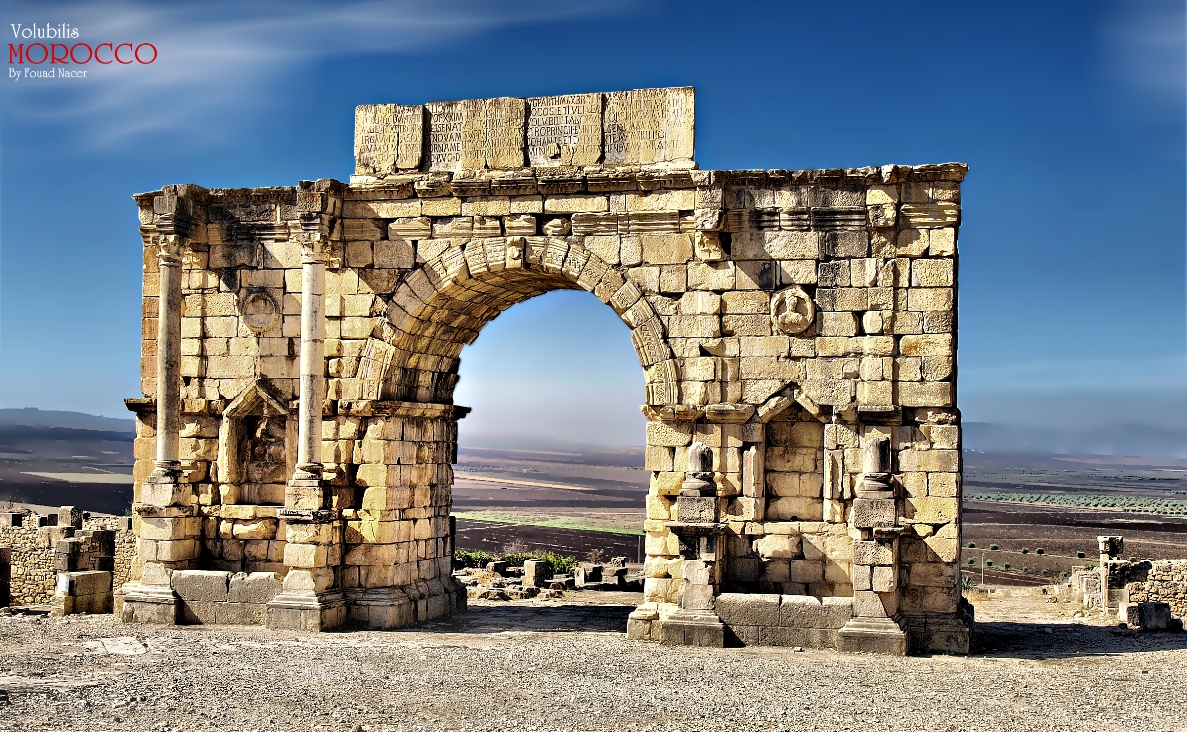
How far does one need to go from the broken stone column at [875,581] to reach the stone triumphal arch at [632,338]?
0.9 inches

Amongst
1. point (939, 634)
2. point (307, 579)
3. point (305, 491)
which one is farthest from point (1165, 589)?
point (305, 491)

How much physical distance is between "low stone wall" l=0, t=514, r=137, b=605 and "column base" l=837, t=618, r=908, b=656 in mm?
12918

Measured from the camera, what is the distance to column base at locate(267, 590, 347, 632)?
13.6 metres

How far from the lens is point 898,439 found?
13109mm

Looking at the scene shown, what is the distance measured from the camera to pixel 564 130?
46.6ft

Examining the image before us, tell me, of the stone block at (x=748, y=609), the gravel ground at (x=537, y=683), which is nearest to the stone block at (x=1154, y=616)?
the gravel ground at (x=537, y=683)

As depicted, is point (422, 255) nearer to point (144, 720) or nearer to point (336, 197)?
point (336, 197)

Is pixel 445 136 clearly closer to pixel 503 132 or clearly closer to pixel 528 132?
pixel 503 132

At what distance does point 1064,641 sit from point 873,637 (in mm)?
3207

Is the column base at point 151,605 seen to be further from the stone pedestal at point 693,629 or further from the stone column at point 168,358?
the stone pedestal at point 693,629

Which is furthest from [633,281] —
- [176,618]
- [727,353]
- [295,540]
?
[176,618]

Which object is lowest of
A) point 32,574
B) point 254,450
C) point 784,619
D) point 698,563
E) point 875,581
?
point 32,574

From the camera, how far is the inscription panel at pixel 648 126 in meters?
13.9

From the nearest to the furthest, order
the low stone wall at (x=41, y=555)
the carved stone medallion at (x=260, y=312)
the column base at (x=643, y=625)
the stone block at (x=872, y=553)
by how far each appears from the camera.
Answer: the stone block at (x=872, y=553) → the column base at (x=643, y=625) → the carved stone medallion at (x=260, y=312) → the low stone wall at (x=41, y=555)
